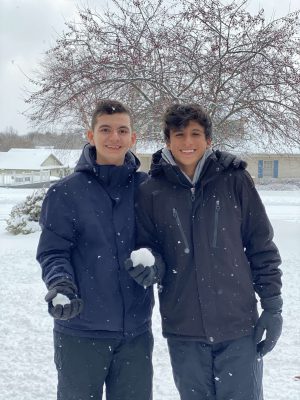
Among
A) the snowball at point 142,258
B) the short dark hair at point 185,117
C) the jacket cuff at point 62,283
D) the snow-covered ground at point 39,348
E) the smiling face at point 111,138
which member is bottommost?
the snow-covered ground at point 39,348

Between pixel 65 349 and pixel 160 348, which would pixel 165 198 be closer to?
pixel 65 349

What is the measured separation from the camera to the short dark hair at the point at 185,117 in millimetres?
2711

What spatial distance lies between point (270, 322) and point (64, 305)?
0.99 metres

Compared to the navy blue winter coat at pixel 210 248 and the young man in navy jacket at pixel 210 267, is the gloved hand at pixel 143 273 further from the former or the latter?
the navy blue winter coat at pixel 210 248

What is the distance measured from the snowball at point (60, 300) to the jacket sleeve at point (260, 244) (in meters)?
0.94

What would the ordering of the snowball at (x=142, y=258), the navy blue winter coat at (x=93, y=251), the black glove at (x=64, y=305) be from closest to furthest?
the black glove at (x=64, y=305) → the snowball at (x=142, y=258) → the navy blue winter coat at (x=93, y=251)

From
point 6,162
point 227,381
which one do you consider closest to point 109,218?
point 227,381

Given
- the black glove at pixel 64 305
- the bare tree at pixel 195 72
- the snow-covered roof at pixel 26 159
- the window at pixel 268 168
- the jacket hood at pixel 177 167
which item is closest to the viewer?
the black glove at pixel 64 305

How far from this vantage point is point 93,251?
2557 millimetres

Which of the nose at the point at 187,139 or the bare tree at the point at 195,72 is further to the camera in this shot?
the bare tree at the point at 195,72

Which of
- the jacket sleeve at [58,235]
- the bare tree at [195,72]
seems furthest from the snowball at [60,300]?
the bare tree at [195,72]

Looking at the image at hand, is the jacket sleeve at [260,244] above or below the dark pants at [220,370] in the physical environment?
above

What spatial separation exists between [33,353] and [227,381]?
8.35 feet

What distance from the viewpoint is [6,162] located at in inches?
2233
